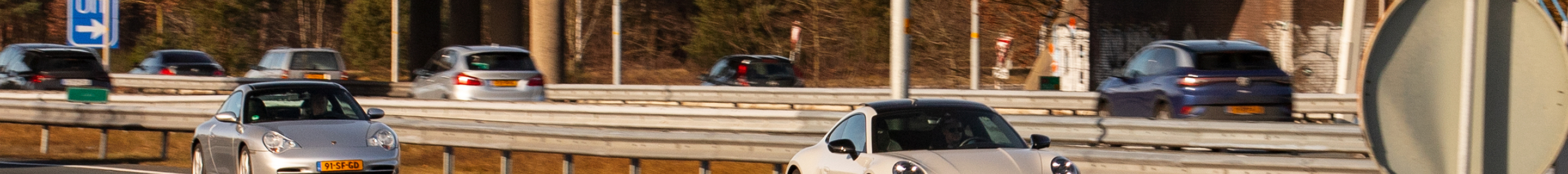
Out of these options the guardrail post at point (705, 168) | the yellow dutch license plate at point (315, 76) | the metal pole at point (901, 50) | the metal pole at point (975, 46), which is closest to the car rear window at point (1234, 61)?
the metal pole at point (901, 50)

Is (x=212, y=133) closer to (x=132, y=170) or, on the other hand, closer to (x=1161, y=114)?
(x=132, y=170)

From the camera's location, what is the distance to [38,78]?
2478cm

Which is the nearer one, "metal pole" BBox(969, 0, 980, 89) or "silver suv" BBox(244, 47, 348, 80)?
"metal pole" BBox(969, 0, 980, 89)

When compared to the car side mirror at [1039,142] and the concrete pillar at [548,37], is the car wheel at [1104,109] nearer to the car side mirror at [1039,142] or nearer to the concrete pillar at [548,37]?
the car side mirror at [1039,142]

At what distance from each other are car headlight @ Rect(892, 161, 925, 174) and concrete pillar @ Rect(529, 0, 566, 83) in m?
20.8

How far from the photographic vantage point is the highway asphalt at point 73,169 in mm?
12914

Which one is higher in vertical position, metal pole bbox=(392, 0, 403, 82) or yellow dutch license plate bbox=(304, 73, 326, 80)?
metal pole bbox=(392, 0, 403, 82)

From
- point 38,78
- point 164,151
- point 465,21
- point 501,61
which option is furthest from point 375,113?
point 465,21

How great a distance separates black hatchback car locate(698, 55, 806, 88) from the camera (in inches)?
1091

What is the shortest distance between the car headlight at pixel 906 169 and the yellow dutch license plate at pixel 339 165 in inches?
159

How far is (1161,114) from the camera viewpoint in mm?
14164

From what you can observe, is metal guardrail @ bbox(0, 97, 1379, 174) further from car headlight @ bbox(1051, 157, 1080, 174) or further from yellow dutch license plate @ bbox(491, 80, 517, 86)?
yellow dutch license plate @ bbox(491, 80, 517, 86)

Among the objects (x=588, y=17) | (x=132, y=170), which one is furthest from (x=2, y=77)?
(x=588, y=17)

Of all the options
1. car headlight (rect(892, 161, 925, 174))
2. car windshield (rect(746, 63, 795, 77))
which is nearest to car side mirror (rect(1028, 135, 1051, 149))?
car headlight (rect(892, 161, 925, 174))
